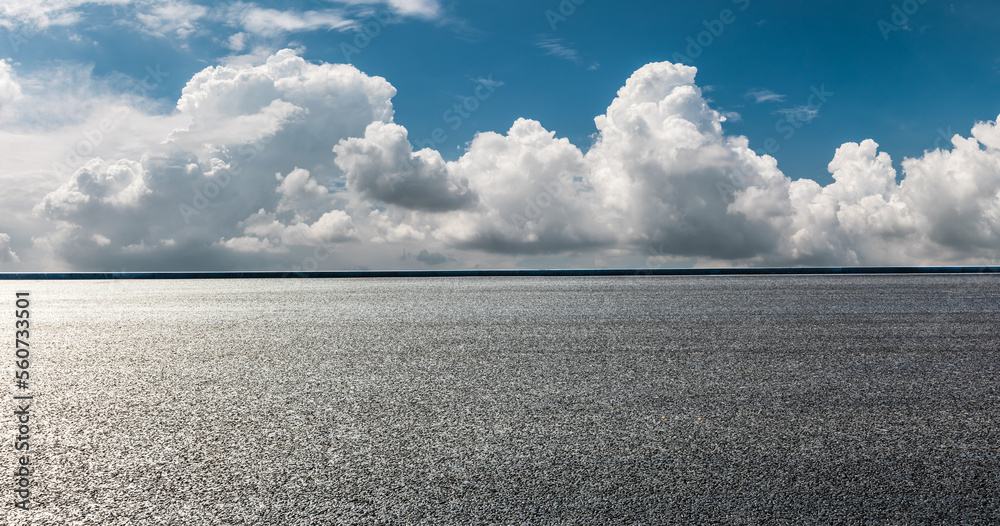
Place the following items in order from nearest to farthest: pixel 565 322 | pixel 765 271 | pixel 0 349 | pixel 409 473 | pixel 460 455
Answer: pixel 409 473 → pixel 460 455 → pixel 0 349 → pixel 565 322 → pixel 765 271

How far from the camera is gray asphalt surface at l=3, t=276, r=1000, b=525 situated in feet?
8.46

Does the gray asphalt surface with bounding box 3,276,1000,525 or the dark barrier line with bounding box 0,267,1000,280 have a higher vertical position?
the dark barrier line with bounding box 0,267,1000,280

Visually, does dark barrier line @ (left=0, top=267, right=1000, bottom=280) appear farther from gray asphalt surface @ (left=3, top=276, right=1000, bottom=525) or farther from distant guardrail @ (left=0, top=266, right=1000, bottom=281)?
gray asphalt surface @ (left=3, top=276, right=1000, bottom=525)

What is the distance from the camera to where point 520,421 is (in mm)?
3604

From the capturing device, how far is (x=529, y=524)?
7.79 feet

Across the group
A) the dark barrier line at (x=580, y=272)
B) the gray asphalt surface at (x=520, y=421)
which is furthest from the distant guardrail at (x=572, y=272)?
the gray asphalt surface at (x=520, y=421)

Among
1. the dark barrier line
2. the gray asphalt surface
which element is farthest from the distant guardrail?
the gray asphalt surface

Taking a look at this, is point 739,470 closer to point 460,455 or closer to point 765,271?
point 460,455

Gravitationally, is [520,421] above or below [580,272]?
below

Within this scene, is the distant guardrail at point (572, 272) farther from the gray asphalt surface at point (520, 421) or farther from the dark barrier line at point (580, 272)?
the gray asphalt surface at point (520, 421)

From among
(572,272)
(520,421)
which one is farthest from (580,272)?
(520,421)

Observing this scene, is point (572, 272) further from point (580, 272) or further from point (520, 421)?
point (520, 421)

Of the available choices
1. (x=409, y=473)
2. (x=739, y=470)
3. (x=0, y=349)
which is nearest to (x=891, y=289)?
(x=739, y=470)

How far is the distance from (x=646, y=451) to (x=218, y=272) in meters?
16.8
